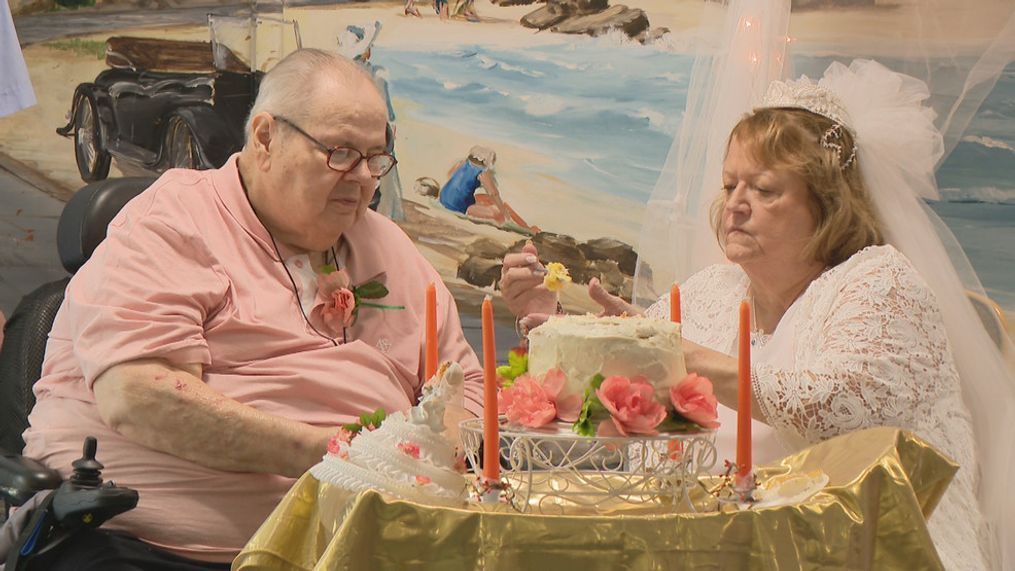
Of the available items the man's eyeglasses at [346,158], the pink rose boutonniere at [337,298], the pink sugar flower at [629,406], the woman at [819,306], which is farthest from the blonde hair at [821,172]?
the pink sugar flower at [629,406]

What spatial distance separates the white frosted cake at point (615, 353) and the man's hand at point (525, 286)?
70 cm

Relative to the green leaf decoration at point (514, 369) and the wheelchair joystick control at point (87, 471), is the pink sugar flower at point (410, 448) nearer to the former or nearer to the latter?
the green leaf decoration at point (514, 369)

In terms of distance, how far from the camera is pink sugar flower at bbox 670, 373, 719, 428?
150 centimetres

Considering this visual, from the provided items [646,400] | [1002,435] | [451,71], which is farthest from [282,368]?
[451,71]

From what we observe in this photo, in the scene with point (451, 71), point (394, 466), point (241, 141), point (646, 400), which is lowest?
Result: point (241, 141)

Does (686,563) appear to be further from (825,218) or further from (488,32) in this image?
(488,32)

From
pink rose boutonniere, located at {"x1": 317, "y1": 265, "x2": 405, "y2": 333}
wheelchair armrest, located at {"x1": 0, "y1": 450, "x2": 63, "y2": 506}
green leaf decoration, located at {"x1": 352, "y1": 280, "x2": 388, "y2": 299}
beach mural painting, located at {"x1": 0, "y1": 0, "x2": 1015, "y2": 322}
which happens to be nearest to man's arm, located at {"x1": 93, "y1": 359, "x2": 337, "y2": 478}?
wheelchair armrest, located at {"x1": 0, "y1": 450, "x2": 63, "y2": 506}

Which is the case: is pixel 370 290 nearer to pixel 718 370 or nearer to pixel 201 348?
pixel 201 348

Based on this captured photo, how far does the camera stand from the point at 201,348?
7.62 ft

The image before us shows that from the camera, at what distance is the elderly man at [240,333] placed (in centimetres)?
226

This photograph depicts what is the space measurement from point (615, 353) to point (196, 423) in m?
1.04

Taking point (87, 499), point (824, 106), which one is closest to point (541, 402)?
point (87, 499)

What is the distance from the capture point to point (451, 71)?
180 inches

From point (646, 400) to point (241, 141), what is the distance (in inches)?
147
